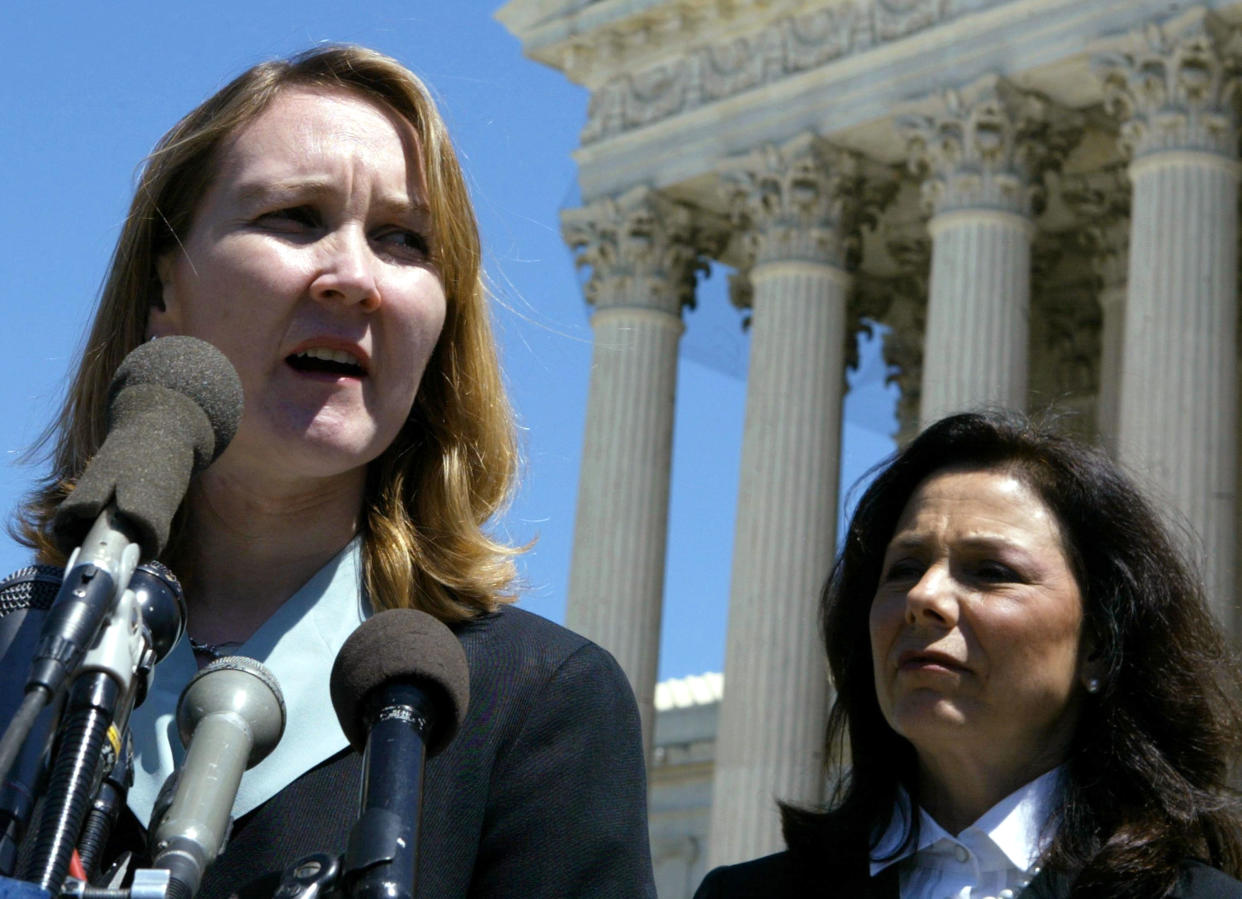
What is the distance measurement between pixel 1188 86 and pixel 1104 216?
575 cm

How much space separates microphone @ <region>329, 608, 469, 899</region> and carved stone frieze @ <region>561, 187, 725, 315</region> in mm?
30638

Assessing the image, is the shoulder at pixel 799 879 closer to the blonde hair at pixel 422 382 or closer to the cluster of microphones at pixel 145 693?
the blonde hair at pixel 422 382

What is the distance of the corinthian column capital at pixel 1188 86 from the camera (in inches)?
1053

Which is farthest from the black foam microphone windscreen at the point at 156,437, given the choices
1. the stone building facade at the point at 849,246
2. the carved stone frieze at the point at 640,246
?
the carved stone frieze at the point at 640,246

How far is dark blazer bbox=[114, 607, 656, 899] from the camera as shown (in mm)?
3588

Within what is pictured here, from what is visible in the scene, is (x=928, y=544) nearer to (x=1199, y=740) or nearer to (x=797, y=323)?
(x=1199, y=740)

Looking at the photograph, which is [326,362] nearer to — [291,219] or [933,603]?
[291,219]

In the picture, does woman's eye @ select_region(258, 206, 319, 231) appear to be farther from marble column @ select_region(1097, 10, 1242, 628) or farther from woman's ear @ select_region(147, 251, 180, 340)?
marble column @ select_region(1097, 10, 1242, 628)

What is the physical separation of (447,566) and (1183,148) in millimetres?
24175

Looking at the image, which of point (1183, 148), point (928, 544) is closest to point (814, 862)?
point (928, 544)

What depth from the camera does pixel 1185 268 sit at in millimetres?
26328

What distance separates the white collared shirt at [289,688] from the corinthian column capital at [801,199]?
1097 inches

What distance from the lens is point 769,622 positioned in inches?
1195

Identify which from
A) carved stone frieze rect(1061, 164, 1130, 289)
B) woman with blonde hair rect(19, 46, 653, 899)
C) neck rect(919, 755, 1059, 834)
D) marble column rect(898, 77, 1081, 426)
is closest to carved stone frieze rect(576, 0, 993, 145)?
marble column rect(898, 77, 1081, 426)
